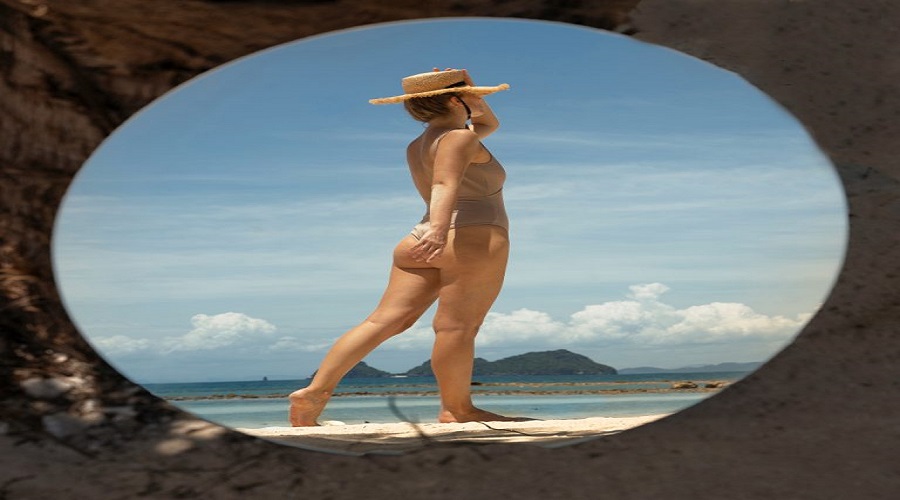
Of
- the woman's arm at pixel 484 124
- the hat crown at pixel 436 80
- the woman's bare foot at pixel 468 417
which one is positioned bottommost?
the woman's bare foot at pixel 468 417

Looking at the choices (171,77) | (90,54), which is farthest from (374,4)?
(90,54)

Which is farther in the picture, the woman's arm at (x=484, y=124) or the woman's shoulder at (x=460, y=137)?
the woman's arm at (x=484, y=124)

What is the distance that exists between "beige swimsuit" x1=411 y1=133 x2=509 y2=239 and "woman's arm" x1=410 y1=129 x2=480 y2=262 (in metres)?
0.10

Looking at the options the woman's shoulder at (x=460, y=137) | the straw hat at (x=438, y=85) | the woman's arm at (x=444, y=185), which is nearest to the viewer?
the woman's arm at (x=444, y=185)

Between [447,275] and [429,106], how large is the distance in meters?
0.47

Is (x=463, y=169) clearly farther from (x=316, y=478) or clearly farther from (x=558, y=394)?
(x=558, y=394)

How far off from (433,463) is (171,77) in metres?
0.89

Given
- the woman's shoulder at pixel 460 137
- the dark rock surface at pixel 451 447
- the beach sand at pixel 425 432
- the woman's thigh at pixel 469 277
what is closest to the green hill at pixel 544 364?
the beach sand at pixel 425 432

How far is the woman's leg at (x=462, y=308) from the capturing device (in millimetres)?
2834

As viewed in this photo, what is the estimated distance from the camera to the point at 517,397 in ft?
20.0

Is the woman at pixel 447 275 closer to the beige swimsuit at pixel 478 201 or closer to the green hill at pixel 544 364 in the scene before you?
the beige swimsuit at pixel 478 201

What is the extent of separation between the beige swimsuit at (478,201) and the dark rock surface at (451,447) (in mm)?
856

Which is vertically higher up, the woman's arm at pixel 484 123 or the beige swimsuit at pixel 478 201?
the woman's arm at pixel 484 123

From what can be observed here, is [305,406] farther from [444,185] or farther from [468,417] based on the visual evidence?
[444,185]
